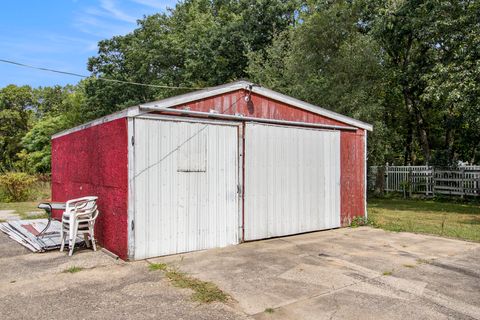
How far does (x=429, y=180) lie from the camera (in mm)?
15859

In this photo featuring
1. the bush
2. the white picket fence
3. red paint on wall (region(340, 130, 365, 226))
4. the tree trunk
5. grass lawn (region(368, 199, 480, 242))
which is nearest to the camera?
grass lawn (region(368, 199, 480, 242))

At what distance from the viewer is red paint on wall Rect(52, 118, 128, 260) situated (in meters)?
5.62

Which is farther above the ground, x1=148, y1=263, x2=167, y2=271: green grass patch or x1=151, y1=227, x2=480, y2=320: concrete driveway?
x1=148, y1=263, x2=167, y2=271: green grass patch

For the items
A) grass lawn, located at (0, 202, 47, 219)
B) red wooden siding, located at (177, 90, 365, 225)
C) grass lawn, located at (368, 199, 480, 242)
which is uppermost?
red wooden siding, located at (177, 90, 365, 225)

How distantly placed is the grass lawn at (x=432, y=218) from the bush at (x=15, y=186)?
42.8ft

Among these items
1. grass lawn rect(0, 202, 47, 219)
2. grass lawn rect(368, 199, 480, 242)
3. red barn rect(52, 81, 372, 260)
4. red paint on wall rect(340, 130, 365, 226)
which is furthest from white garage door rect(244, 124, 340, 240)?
grass lawn rect(0, 202, 47, 219)

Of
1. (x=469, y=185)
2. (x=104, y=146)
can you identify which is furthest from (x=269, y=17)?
(x=104, y=146)

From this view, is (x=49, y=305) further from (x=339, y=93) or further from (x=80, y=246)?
(x=339, y=93)

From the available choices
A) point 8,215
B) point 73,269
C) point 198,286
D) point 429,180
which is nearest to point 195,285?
point 198,286

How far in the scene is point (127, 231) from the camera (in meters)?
5.50

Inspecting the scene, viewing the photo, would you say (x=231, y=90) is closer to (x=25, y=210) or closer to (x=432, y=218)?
(x=432, y=218)

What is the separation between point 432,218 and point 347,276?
A: 6607mm

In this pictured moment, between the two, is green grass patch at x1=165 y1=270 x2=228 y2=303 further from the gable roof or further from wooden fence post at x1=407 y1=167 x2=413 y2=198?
wooden fence post at x1=407 y1=167 x2=413 y2=198

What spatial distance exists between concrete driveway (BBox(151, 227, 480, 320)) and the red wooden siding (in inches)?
60.3
